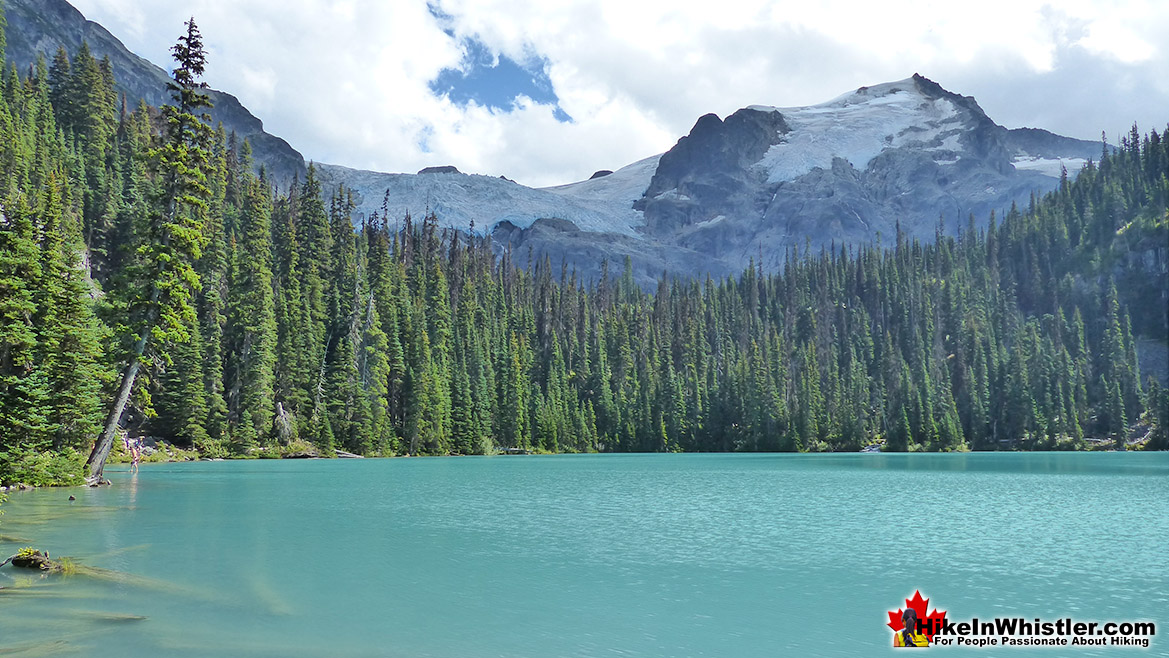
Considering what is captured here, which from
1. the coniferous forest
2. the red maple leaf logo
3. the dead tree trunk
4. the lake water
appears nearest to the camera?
the lake water

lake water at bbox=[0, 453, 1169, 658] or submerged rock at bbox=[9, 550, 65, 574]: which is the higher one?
submerged rock at bbox=[9, 550, 65, 574]

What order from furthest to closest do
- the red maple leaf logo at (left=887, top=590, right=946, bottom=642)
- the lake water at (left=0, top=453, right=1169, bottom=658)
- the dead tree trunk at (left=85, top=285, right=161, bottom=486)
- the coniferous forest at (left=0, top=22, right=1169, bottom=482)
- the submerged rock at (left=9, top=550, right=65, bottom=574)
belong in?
1. the coniferous forest at (left=0, top=22, right=1169, bottom=482)
2. the dead tree trunk at (left=85, top=285, right=161, bottom=486)
3. the submerged rock at (left=9, top=550, right=65, bottom=574)
4. the red maple leaf logo at (left=887, top=590, right=946, bottom=642)
5. the lake water at (left=0, top=453, right=1169, bottom=658)

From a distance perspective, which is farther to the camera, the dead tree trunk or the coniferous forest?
the coniferous forest

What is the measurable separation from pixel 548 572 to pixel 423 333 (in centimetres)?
9370

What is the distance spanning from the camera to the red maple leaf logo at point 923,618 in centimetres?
1456

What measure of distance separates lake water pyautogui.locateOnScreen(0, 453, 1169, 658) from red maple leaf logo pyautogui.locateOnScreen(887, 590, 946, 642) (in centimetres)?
32

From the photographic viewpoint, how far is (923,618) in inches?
594

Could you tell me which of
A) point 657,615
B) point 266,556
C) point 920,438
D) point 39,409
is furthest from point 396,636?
point 920,438

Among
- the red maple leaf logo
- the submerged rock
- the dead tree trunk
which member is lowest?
the red maple leaf logo

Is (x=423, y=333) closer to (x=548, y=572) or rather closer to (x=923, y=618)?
(x=548, y=572)

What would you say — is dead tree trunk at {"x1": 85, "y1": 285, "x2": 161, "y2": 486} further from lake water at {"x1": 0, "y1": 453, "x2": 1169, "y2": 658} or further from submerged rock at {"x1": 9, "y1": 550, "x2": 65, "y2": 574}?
submerged rock at {"x1": 9, "y1": 550, "x2": 65, "y2": 574}

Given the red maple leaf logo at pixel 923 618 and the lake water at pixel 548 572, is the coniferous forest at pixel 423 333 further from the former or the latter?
the red maple leaf logo at pixel 923 618

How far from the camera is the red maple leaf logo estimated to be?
1456cm

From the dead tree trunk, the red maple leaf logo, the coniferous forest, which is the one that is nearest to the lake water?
the red maple leaf logo
